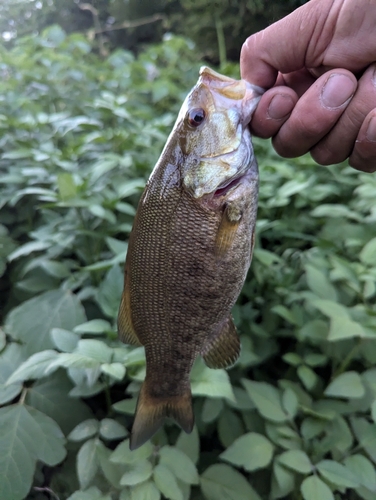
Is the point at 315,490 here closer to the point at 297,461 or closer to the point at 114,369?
the point at 297,461

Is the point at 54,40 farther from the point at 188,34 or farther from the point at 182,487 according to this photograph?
the point at 182,487

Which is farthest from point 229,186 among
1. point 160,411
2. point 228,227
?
point 160,411

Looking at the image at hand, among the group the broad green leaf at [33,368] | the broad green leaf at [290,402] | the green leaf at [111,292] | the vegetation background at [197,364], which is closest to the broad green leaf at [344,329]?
the vegetation background at [197,364]

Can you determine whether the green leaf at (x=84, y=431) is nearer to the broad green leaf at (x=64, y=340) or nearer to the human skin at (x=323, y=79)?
the broad green leaf at (x=64, y=340)

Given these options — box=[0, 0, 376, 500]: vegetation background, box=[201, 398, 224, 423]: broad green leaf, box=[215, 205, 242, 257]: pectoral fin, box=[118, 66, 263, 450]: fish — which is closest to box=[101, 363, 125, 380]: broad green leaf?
box=[0, 0, 376, 500]: vegetation background

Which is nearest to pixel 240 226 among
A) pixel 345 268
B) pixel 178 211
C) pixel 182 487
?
pixel 178 211
